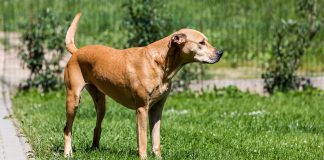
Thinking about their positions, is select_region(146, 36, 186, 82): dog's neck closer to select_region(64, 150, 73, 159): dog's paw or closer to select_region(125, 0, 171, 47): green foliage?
select_region(64, 150, 73, 159): dog's paw

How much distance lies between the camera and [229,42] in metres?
17.5

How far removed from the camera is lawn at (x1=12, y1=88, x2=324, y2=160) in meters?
8.45

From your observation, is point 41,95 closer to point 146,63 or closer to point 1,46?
point 1,46

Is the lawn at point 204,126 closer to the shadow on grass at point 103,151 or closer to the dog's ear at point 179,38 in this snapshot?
the shadow on grass at point 103,151

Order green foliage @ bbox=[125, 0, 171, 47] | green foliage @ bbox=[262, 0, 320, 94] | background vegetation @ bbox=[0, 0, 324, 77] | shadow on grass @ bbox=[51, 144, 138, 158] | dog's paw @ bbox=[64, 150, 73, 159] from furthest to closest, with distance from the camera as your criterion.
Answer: background vegetation @ bbox=[0, 0, 324, 77]
green foliage @ bbox=[262, 0, 320, 94]
green foliage @ bbox=[125, 0, 171, 47]
shadow on grass @ bbox=[51, 144, 138, 158]
dog's paw @ bbox=[64, 150, 73, 159]

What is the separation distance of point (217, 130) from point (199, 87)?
4.94 m

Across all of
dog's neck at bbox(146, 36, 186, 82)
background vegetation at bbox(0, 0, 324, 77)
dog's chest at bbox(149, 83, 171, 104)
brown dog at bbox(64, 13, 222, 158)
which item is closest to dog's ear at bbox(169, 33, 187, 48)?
brown dog at bbox(64, 13, 222, 158)

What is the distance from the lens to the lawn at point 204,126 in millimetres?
8445

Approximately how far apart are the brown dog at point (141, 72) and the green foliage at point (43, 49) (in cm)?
619

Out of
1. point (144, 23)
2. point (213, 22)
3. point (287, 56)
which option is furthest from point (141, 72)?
point (213, 22)

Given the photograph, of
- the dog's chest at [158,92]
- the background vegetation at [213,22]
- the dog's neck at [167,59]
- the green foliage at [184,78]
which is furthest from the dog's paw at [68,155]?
the background vegetation at [213,22]

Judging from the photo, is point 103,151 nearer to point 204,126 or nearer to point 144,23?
point 204,126

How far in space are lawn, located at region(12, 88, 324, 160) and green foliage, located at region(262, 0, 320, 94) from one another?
585mm

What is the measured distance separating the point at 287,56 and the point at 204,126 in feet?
14.9
